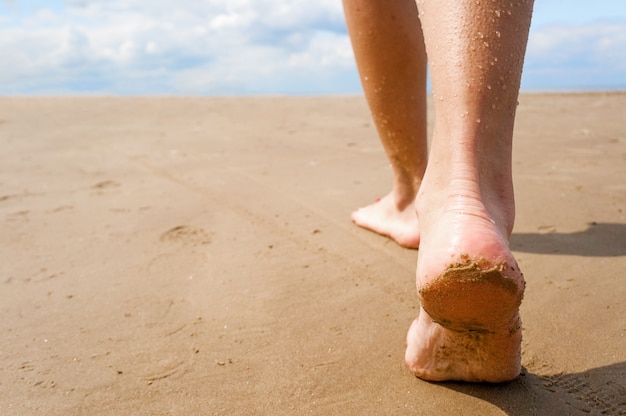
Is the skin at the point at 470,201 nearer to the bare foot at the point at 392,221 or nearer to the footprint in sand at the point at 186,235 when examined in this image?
the bare foot at the point at 392,221

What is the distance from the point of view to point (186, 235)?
5.94 feet

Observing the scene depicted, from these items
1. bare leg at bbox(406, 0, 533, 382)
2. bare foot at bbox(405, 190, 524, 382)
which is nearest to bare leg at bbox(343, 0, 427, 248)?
bare leg at bbox(406, 0, 533, 382)

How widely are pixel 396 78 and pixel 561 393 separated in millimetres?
936

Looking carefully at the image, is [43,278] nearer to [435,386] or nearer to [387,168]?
[435,386]

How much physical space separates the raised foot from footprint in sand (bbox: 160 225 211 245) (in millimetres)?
952

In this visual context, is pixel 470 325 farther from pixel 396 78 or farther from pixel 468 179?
pixel 396 78

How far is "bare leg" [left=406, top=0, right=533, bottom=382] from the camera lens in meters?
0.77

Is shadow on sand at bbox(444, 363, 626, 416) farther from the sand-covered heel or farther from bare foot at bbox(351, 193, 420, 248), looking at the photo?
bare foot at bbox(351, 193, 420, 248)

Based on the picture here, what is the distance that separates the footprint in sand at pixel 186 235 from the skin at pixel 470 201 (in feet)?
3.16

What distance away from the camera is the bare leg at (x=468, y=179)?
0.77 metres

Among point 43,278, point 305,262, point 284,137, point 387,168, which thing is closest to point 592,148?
point 387,168

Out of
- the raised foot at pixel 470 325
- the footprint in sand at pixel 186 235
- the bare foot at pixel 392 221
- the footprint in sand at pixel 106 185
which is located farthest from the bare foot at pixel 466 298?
the footprint in sand at pixel 106 185

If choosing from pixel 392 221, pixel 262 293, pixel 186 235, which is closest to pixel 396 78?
pixel 392 221

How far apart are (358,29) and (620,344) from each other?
99cm
